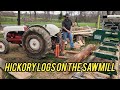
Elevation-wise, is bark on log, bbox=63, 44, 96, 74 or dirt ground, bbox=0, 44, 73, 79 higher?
bark on log, bbox=63, 44, 96, 74

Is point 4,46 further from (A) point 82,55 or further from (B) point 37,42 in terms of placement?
(A) point 82,55

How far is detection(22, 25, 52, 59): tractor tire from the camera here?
492 cm

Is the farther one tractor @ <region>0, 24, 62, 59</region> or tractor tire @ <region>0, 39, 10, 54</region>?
tractor tire @ <region>0, 39, 10, 54</region>

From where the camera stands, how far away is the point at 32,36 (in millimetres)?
5109

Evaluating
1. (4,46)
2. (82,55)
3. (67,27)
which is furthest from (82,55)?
(4,46)

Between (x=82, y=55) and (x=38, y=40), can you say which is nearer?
(x=82, y=55)

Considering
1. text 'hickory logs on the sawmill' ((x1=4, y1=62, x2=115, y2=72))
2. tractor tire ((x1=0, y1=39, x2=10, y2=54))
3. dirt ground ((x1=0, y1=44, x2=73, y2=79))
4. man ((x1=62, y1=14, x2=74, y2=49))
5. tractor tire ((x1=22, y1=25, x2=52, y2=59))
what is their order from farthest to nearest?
man ((x1=62, y1=14, x2=74, y2=49)), tractor tire ((x1=0, y1=39, x2=10, y2=54)), tractor tire ((x1=22, y1=25, x2=52, y2=59)), text 'hickory logs on the sawmill' ((x1=4, y1=62, x2=115, y2=72)), dirt ground ((x1=0, y1=44, x2=73, y2=79))

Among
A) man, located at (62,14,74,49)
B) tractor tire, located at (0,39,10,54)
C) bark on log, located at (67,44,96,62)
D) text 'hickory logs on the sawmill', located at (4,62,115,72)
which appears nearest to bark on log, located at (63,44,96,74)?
bark on log, located at (67,44,96,62)

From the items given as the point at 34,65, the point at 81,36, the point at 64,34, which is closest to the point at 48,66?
the point at 34,65

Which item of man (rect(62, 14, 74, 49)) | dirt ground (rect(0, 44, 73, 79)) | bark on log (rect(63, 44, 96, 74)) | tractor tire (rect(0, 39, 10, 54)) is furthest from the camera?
man (rect(62, 14, 74, 49))

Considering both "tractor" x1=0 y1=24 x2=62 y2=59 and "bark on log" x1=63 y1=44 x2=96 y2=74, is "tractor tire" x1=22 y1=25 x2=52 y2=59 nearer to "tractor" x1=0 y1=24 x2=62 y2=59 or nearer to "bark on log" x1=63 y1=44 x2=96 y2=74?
"tractor" x1=0 y1=24 x2=62 y2=59

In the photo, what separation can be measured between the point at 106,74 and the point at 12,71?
226cm

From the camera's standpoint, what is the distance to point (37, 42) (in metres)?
5.07

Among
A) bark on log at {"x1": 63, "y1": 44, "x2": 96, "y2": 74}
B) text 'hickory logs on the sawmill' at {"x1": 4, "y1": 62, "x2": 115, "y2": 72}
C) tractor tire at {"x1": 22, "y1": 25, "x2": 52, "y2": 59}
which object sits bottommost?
text 'hickory logs on the sawmill' at {"x1": 4, "y1": 62, "x2": 115, "y2": 72}
